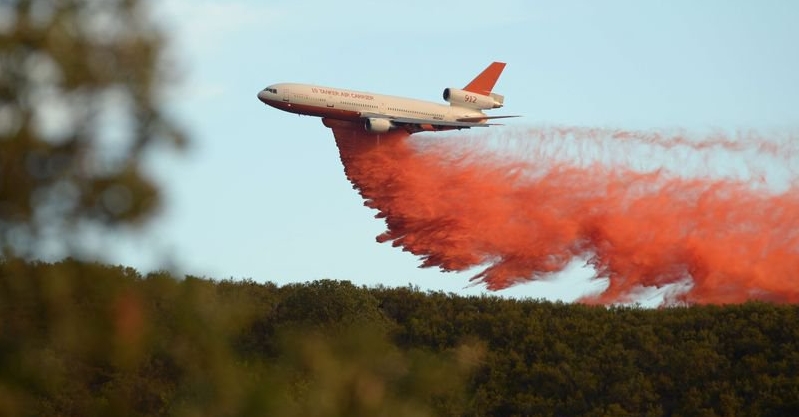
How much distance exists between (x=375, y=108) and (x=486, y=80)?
13.2 m

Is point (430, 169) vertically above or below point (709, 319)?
above

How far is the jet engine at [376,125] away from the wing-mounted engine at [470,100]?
8209mm

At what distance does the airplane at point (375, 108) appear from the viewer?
6506 cm

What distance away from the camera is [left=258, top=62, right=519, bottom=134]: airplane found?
213ft

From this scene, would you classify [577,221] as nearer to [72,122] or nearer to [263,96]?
[263,96]

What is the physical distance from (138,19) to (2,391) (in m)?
2.11

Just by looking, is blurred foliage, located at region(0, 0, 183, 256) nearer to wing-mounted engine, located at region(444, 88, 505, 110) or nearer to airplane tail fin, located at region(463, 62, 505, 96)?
wing-mounted engine, located at region(444, 88, 505, 110)

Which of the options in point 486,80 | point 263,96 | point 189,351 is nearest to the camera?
point 189,351

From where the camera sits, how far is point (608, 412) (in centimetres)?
5281

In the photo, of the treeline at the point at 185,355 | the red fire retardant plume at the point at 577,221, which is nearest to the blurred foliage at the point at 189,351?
the treeline at the point at 185,355

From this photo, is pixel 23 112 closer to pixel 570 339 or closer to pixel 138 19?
pixel 138 19

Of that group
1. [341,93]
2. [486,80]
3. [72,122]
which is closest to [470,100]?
[486,80]

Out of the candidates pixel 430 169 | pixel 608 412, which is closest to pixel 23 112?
pixel 608 412

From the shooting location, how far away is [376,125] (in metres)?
65.6
